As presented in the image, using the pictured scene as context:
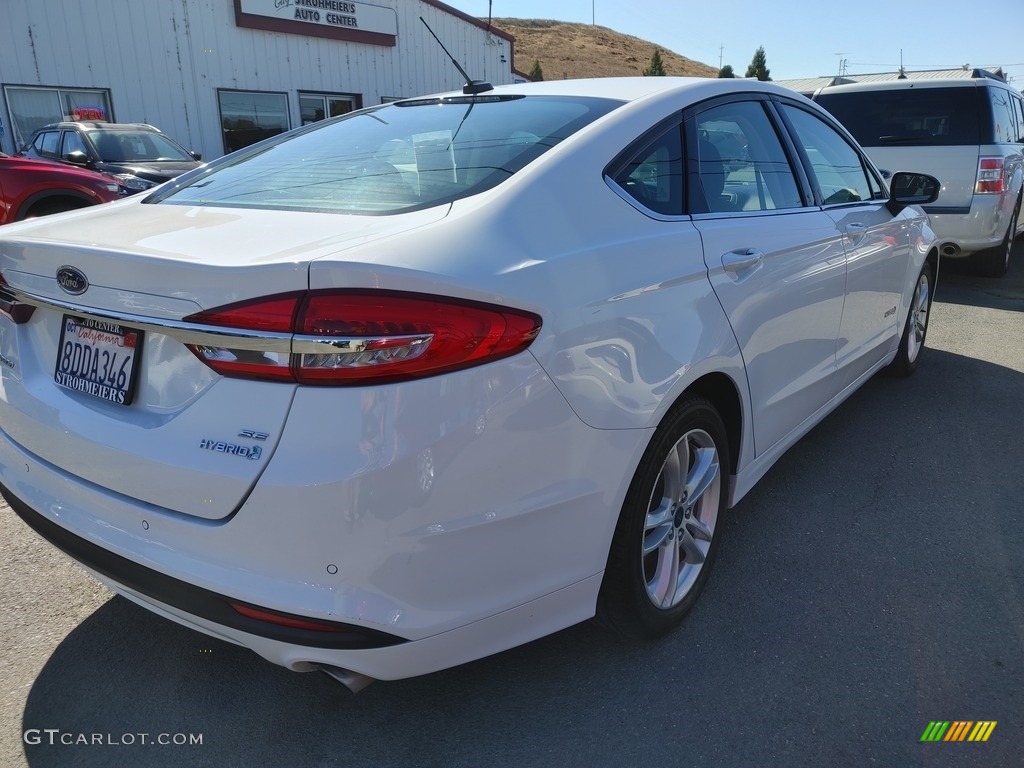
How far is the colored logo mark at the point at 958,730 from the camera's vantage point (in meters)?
2.06

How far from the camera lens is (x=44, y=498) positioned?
2035 mm

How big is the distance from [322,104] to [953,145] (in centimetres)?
1451

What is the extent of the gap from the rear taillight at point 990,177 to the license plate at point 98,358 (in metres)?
7.84

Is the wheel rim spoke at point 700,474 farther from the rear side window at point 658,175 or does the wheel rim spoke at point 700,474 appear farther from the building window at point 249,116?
the building window at point 249,116

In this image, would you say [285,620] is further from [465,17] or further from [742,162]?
[465,17]

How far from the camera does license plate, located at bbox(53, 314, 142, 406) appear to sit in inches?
71.2

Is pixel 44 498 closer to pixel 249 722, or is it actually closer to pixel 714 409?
pixel 249 722

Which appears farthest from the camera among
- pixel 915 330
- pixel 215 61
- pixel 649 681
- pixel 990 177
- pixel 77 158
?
pixel 215 61

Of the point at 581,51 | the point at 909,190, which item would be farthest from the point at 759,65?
the point at 909,190

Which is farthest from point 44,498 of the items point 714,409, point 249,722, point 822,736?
point 822,736

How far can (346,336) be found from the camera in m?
1.54

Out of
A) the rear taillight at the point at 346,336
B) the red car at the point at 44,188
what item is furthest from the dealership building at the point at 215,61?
the rear taillight at the point at 346,336

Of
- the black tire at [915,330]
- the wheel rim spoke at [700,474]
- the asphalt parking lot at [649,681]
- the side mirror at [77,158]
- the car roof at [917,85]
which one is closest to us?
the asphalt parking lot at [649,681]

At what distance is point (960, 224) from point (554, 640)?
22.8 feet
